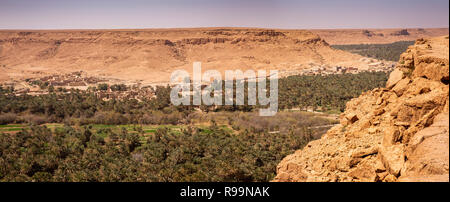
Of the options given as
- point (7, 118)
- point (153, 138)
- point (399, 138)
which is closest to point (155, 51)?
point (7, 118)

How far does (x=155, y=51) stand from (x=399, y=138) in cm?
9216

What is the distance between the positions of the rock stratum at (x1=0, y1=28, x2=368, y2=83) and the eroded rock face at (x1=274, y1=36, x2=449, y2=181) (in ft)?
225

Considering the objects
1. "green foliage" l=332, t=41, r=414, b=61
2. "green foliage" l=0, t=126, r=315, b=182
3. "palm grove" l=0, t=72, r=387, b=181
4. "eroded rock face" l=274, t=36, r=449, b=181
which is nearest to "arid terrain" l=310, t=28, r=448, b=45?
"green foliage" l=332, t=41, r=414, b=61

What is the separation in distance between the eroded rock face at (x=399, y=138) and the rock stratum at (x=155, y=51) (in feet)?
225

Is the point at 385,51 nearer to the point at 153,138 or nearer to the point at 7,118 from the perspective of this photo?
the point at 153,138

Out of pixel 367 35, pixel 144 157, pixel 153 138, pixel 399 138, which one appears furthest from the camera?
pixel 367 35

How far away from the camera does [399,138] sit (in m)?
7.66

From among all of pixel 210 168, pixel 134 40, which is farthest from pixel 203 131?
pixel 134 40

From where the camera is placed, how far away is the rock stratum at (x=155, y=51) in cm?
8400

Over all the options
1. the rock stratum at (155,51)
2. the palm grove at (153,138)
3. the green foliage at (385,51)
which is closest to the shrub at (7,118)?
the palm grove at (153,138)

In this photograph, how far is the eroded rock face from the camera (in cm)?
650

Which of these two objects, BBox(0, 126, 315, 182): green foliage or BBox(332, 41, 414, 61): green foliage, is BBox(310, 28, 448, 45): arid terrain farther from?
BBox(0, 126, 315, 182): green foliage
